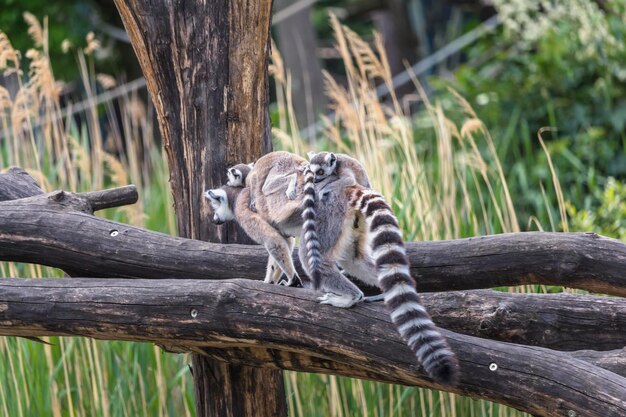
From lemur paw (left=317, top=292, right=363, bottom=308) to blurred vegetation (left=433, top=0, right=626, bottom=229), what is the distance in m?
3.51

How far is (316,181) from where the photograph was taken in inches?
92.7

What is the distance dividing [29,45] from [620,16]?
4751 mm

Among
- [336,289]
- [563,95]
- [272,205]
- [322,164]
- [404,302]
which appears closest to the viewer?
[404,302]

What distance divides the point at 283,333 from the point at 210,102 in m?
0.80

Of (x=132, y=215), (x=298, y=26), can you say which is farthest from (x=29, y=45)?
(x=132, y=215)

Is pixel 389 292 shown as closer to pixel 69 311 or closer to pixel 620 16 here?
pixel 69 311

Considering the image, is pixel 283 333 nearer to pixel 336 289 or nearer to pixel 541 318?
pixel 336 289

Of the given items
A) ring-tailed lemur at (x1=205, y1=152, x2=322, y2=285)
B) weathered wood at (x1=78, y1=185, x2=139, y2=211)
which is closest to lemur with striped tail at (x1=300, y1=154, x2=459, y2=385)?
ring-tailed lemur at (x1=205, y1=152, x2=322, y2=285)

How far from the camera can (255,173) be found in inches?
98.4

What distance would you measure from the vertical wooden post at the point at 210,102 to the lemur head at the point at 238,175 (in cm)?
9

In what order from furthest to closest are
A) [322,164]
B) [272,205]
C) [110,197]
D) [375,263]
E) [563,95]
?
1. [563,95]
2. [110,197]
3. [272,205]
4. [322,164]
5. [375,263]

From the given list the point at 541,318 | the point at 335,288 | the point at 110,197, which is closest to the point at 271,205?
the point at 335,288

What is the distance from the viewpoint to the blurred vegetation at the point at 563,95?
5.69m

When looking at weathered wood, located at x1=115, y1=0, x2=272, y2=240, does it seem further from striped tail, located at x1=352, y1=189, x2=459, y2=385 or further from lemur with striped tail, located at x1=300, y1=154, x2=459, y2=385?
striped tail, located at x1=352, y1=189, x2=459, y2=385
